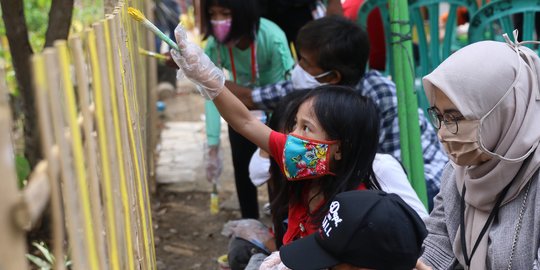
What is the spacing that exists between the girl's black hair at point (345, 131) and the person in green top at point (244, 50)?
1.49 meters

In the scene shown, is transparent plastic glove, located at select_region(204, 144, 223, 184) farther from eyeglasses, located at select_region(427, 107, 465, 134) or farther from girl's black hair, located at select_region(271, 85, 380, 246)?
eyeglasses, located at select_region(427, 107, 465, 134)

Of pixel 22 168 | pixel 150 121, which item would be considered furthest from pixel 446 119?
pixel 150 121

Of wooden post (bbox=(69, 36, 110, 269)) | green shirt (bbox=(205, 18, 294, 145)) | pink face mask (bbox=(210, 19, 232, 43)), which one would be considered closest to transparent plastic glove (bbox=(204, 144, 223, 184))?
green shirt (bbox=(205, 18, 294, 145))

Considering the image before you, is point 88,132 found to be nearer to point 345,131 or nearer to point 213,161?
point 345,131

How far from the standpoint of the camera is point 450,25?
14.8 feet

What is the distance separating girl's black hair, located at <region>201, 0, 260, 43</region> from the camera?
419 centimetres

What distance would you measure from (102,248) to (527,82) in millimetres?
1427

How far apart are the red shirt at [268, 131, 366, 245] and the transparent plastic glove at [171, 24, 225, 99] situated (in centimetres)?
25

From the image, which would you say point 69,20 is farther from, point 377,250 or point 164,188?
point 377,250

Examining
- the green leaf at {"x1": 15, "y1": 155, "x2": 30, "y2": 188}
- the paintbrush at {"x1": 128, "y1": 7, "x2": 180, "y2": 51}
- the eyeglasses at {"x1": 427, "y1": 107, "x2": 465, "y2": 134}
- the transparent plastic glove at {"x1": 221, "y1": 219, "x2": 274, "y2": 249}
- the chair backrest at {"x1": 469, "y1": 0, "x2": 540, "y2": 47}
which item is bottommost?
the transparent plastic glove at {"x1": 221, "y1": 219, "x2": 274, "y2": 249}

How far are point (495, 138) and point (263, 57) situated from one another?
6.83 feet

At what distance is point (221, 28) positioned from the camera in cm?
427

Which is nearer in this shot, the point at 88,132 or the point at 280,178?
the point at 88,132

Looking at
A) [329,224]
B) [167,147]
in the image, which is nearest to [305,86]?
[329,224]
